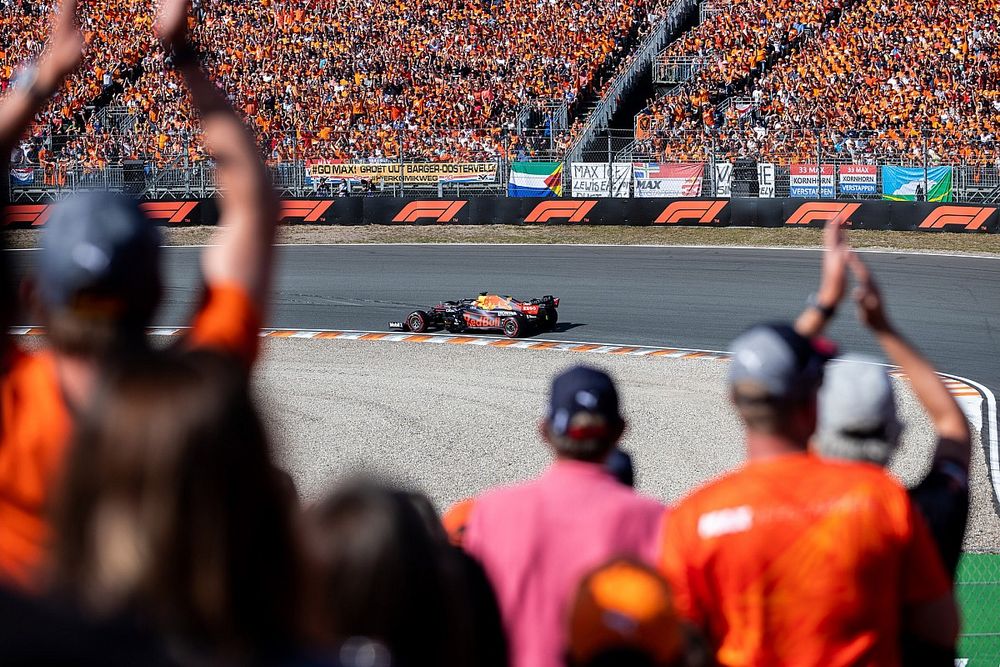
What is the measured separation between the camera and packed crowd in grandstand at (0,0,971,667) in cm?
125

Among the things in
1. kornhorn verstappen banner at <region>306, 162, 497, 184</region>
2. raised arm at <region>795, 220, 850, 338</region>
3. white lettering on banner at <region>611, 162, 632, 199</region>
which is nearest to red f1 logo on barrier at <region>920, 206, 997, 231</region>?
white lettering on banner at <region>611, 162, 632, 199</region>

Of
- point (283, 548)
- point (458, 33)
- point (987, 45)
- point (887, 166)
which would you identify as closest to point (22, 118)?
point (283, 548)

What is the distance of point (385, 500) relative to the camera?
1.63m

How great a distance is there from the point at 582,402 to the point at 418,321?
14476mm

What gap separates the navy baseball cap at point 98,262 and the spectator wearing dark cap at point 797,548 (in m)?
1.27

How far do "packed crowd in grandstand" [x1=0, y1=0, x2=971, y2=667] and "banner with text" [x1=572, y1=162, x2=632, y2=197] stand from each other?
2378 cm

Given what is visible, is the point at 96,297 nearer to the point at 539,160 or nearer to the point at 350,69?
the point at 539,160

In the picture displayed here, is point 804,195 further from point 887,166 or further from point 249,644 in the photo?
point 249,644

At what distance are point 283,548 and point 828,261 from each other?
7.24 feet

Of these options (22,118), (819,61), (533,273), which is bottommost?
(533,273)

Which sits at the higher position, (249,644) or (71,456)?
(71,456)

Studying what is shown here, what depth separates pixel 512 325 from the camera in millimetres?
16812

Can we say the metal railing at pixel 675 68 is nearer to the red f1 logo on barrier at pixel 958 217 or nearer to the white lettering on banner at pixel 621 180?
the white lettering on banner at pixel 621 180

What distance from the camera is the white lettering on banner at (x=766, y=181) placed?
85.9ft
